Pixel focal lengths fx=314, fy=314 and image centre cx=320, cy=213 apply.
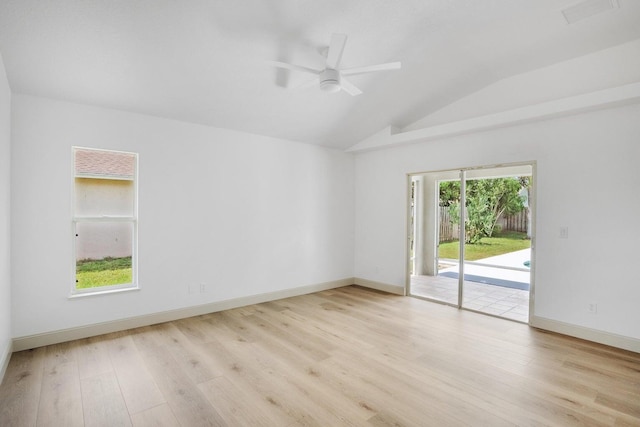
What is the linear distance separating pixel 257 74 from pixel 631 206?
4380 millimetres

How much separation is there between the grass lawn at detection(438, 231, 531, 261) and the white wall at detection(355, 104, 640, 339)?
19.5 inches

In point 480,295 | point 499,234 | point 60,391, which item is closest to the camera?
point 60,391

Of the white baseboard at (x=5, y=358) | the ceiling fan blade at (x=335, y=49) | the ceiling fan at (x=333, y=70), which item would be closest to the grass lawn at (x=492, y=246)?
the ceiling fan at (x=333, y=70)

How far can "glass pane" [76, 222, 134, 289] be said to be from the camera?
369 cm

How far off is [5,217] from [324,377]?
10.9 ft

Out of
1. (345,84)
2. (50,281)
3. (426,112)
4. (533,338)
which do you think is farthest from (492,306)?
(50,281)

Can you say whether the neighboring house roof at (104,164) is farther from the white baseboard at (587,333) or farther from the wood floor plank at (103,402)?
the white baseboard at (587,333)

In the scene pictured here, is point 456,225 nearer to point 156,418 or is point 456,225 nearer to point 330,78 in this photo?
point 330,78

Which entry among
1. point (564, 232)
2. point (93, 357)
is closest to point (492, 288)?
point (564, 232)

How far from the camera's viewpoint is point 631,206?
3.42 m

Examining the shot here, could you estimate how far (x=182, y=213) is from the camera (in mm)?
4262

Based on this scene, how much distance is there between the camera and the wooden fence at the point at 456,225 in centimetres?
441

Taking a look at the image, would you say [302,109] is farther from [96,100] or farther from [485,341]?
[485,341]

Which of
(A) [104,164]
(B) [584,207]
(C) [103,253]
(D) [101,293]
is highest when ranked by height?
(A) [104,164]
